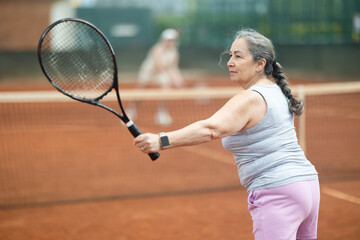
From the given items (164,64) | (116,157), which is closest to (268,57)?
(116,157)

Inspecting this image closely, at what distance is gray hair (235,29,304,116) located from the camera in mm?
2449

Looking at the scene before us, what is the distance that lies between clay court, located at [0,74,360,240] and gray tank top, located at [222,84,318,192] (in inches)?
81.3

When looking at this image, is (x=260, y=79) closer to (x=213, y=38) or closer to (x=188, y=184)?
(x=188, y=184)

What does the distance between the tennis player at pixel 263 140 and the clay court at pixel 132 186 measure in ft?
6.70

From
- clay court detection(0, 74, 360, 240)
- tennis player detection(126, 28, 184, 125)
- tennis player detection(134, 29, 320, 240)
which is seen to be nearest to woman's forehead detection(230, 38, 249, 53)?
tennis player detection(134, 29, 320, 240)

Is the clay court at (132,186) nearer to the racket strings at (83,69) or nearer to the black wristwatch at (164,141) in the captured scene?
the racket strings at (83,69)

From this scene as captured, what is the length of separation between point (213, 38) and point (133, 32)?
512 centimetres

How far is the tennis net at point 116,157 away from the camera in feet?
20.0

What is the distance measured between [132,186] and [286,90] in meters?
4.10

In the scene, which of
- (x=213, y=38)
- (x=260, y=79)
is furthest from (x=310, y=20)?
(x=260, y=79)

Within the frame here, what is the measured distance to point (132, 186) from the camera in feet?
20.7

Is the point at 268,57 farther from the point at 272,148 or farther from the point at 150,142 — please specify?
the point at 150,142

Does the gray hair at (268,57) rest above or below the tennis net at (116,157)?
above

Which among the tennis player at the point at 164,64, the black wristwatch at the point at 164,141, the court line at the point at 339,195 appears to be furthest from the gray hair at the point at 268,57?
the tennis player at the point at 164,64
